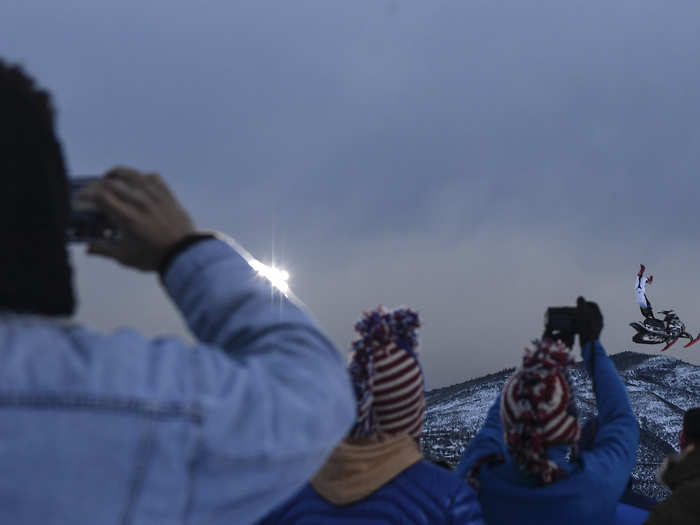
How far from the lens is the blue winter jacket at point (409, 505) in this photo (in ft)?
8.55

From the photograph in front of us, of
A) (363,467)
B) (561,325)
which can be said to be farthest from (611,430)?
(363,467)

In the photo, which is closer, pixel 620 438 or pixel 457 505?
pixel 457 505

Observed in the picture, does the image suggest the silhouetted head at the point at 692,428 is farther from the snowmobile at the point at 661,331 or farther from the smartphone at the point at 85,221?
the snowmobile at the point at 661,331

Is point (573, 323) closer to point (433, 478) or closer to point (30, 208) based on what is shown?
point (433, 478)

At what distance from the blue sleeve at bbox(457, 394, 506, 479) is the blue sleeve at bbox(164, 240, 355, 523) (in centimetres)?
245

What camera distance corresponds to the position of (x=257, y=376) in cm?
95

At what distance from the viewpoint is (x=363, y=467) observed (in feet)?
8.95

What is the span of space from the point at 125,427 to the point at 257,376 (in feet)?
0.68

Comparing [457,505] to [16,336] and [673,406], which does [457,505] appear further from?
[673,406]

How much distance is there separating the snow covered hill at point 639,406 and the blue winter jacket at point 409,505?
29.9 feet

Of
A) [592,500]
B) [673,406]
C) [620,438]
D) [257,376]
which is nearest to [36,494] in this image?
[257,376]

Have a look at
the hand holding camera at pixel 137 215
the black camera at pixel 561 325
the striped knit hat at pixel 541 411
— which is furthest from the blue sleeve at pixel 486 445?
the hand holding camera at pixel 137 215


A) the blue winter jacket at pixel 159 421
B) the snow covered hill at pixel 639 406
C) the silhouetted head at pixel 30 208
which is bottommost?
the snow covered hill at pixel 639 406

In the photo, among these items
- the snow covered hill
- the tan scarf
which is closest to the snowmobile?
the snow covered hill
